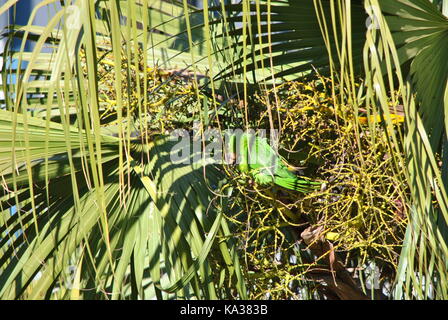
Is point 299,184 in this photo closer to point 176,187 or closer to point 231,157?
point 231,157

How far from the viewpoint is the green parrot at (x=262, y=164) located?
3.31 ft

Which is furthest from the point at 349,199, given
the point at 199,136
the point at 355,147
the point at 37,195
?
the point at 37,195

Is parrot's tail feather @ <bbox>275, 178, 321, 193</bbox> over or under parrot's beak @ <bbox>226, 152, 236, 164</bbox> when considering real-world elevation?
under

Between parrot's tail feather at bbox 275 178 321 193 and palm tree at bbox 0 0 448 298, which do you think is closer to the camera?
palm tree at bbox 0 0 448 298

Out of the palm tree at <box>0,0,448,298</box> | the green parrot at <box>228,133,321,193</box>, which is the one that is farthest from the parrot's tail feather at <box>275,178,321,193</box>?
the palm tree at <box>0,0,448,298</box>

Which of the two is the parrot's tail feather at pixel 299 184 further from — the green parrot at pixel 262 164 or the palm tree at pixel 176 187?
the palm tree at pixel 176 187

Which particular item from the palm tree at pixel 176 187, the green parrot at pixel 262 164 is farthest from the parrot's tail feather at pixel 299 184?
the palm tree at pixel 176 187

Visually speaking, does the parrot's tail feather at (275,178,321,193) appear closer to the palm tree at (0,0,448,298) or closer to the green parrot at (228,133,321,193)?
the green parrot at (228,133,321,193)

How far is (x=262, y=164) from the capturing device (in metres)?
1.01

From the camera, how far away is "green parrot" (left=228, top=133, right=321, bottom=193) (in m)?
1.01

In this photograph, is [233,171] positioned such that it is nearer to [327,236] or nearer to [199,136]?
[199,136]

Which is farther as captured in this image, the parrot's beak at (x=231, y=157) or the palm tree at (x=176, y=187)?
the parrot's beak at (x=231, y=157)

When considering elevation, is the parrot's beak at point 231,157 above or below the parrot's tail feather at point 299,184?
above
